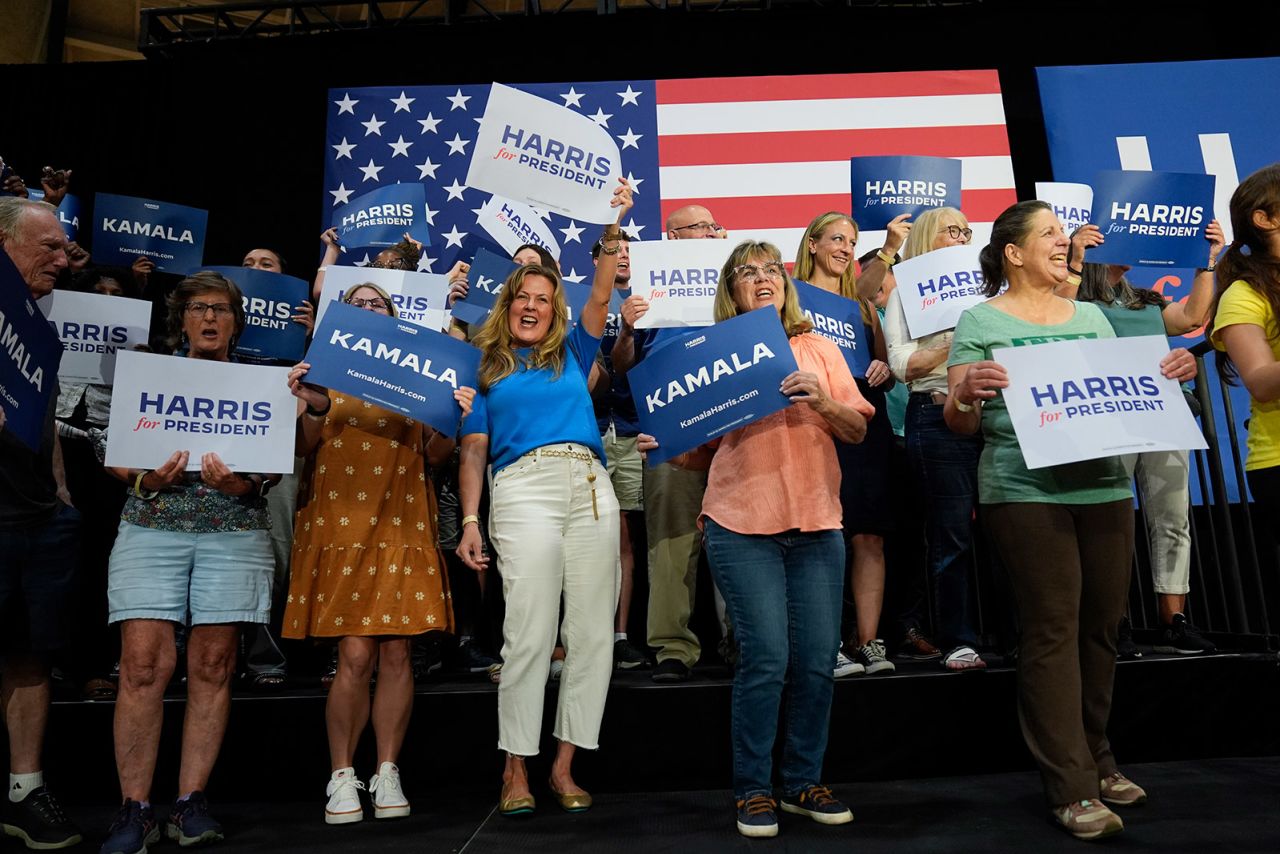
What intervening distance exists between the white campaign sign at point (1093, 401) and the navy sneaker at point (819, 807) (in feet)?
3.42

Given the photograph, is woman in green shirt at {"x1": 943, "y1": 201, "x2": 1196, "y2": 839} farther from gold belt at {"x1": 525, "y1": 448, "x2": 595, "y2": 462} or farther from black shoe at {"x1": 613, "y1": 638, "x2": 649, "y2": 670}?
black shoe at {"x1": 613, "y1": 638, "x2": 649, "y2": 670}

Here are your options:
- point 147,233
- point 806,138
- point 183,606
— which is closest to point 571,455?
point 183,606

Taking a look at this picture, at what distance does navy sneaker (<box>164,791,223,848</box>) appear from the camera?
254cm

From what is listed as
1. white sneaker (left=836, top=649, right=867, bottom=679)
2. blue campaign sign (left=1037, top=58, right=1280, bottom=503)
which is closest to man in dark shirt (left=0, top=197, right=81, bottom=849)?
white sneaker (left=836, top=649, right=867, bottom=679)

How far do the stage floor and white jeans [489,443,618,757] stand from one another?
Answer: 26cm

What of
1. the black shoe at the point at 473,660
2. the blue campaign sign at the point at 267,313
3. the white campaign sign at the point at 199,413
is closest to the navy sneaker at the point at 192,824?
the white campaign sign at the point at 199,413

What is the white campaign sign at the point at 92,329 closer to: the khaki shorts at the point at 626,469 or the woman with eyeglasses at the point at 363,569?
the woman with eyeglasses at the point at 363,569

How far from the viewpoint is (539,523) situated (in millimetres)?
2717

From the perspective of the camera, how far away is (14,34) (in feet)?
29.4

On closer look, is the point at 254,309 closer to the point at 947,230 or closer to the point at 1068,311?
the point at 947,230

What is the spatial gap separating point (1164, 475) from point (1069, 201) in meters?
1.23

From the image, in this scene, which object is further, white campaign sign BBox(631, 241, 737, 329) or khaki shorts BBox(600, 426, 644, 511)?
khaki shorts BBox(600, 426, 644, 511)

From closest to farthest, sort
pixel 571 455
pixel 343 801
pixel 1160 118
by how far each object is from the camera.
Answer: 1. pixel 343 801
2. pixel 571 455
3. pixel 1160 118

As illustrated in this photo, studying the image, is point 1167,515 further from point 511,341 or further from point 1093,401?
point 511,341
